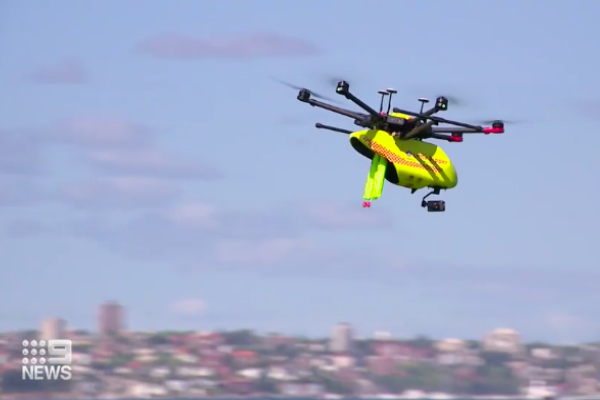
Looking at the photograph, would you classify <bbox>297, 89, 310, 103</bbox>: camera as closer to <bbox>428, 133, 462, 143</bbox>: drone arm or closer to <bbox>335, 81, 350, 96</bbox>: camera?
<bbox>335, 81, 350, 96</bbox>: camera

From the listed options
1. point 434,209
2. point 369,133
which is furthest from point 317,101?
point 434,209

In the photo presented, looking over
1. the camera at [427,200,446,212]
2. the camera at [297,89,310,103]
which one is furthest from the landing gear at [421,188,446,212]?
the camera at [297,89,310,103]

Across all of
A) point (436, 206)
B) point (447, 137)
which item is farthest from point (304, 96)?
Result: point (436, 206)

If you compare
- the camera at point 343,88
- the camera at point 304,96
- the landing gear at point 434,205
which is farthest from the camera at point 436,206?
the camera at point 343,88

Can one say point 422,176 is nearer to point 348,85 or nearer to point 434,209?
point 434,209

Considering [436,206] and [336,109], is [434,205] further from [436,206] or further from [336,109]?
[336,109]

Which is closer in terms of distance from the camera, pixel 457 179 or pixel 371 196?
pixel 371 196
